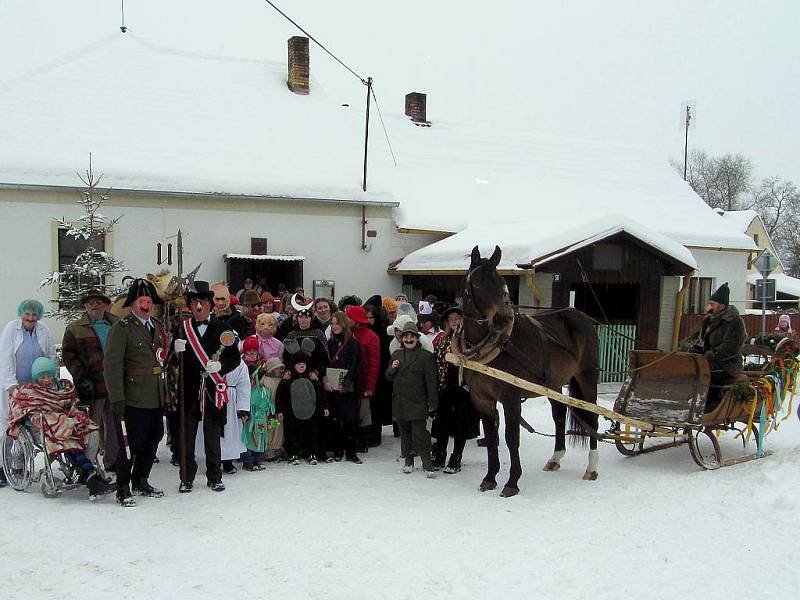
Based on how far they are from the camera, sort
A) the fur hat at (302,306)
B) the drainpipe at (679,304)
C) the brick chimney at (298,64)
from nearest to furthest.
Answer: the fur hat at (302,306) → the drainpipe at (679,304) → the brick chimney at (298,64)

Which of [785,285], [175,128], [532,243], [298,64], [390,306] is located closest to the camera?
[390,306]

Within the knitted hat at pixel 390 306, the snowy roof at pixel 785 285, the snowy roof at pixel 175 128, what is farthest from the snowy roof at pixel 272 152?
the snowy roof at pixel 785 285

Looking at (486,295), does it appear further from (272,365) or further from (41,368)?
(41,368)

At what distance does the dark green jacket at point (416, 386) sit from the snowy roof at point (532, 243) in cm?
578

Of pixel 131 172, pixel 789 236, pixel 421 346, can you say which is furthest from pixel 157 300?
pixel 789 236

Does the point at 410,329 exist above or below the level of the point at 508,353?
above

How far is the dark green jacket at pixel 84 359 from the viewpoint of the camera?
6.66 m

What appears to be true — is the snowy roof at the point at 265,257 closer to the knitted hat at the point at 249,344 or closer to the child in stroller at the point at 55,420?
the knitted hat at the point at 249,344

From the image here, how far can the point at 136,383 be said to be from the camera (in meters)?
6.18

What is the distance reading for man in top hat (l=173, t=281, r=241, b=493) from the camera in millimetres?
6621

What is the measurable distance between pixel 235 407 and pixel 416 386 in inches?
72.2

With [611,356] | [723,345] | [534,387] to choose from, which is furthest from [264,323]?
[611,356]

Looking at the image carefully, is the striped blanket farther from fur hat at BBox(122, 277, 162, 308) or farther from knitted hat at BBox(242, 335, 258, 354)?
knitted hat at BBox(242, 335, 258, 354)

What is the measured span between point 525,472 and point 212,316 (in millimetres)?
3656
